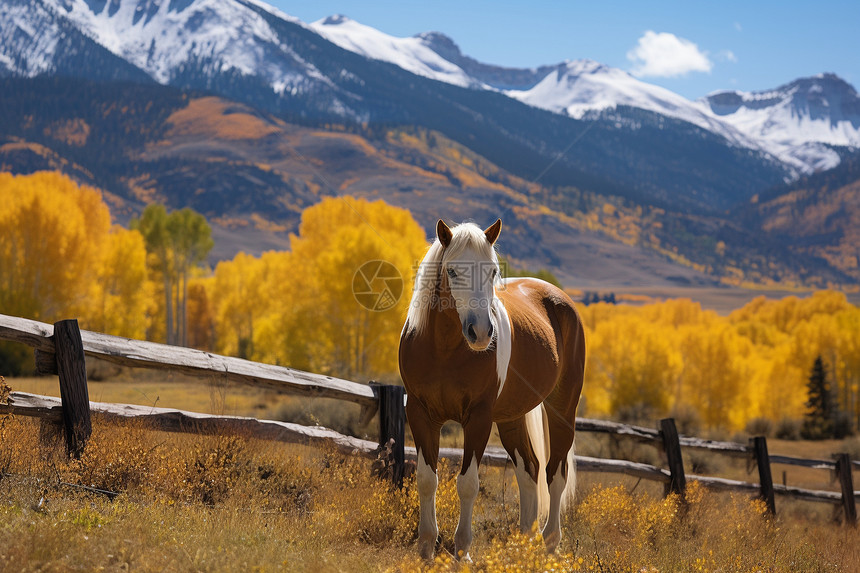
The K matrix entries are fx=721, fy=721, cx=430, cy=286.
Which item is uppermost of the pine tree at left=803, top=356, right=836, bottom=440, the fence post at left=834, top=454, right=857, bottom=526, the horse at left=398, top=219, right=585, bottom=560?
the horse at left=398, top=219, right=585, bottom=560

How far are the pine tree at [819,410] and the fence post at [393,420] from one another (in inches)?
1816

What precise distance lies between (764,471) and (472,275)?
8.12 metres

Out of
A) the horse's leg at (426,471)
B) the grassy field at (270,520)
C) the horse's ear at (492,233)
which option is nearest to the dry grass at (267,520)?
the grassy field at (270,520)

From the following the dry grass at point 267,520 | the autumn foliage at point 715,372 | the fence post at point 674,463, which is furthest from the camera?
the autumn foliage at point 715,372

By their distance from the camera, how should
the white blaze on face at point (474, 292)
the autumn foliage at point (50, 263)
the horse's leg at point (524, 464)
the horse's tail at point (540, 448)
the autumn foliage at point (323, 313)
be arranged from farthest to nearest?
the autumn foliage at point (50, 263) < the autumn foliage at point (323, 313) < the horse's tail at point (540, 448) < the horse's leg at point (524, 464) < the white blaze on face at point (474, 292)

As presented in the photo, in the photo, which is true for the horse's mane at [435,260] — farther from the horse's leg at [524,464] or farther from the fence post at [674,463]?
the fence post at [674,463]

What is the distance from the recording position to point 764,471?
421 inches

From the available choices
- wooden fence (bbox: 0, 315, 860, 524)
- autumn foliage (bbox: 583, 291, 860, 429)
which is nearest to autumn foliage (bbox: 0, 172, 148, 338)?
wooden fence (bbox: 0, 315, 860, 524)

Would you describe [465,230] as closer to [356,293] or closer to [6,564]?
[6,564]

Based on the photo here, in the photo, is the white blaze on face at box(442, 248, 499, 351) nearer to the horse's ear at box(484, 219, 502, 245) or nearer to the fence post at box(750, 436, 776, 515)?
the horse's ear at box(484, 219, 502, 245)

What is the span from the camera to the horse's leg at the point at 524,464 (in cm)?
579

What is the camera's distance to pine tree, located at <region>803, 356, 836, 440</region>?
1790 inches

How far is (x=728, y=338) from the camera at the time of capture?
59438 mm

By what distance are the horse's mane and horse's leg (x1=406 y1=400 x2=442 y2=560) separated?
0.60 m
